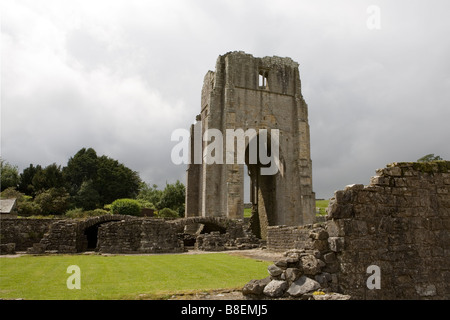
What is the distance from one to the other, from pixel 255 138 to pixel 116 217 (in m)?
13.7

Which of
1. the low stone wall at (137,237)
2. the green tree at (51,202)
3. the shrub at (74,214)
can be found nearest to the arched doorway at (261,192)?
the low stone wall at (137,237)

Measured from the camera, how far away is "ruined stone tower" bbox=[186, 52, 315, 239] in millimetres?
25797

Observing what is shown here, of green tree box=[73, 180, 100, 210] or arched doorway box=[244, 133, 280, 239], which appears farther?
green tree box=[73, 180, 100, 210]

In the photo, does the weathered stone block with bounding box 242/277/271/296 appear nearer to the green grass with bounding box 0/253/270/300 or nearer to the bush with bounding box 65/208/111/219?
the green grass with bounding box 0/253/270/300

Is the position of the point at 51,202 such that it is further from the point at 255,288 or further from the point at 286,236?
the point at 255,288

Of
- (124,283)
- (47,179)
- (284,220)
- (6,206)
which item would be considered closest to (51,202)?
(47,179)

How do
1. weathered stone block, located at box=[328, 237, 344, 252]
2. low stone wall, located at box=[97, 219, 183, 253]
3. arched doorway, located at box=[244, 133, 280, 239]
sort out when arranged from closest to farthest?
weathered stone block, located at box=[328, 237, 344, 252] < low stone wall, located at box=[97, 219, 183, 253] < arched doorway, located at box=[244, 133, 280, 239]

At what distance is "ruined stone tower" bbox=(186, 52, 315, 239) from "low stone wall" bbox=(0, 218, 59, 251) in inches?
431

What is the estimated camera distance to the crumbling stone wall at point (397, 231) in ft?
19.1

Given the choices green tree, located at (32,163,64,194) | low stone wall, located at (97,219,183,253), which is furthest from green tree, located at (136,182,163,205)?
low stone wall, located at (97,219,183,253)

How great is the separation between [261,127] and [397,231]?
848 inches

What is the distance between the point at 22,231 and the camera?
1962 cm

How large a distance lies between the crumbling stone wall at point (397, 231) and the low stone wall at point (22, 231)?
18.8 meters
